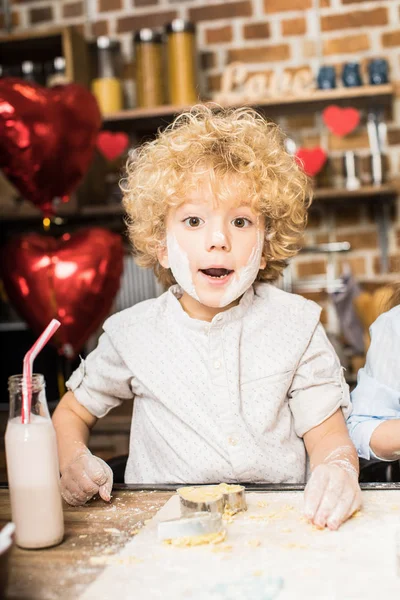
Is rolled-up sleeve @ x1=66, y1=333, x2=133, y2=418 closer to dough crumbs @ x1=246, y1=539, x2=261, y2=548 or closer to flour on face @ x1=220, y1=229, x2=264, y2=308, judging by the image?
flour on face @ x1=220, y1=229, x2=264, y2=308

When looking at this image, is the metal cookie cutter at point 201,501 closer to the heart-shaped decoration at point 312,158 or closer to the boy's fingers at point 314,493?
the boy's fingers at point 314,493

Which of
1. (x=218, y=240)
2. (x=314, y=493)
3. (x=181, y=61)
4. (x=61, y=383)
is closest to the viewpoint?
(x=314, y=493)

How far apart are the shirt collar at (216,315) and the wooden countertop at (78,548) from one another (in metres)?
0.33

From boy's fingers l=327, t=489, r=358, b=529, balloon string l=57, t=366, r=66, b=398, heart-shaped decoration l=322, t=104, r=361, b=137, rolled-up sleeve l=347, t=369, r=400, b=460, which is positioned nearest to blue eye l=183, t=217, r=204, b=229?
rolled-up sleeve l=347, t=369, r=400, b=460

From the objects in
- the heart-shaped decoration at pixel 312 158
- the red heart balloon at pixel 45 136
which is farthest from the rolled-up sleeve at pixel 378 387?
the heart-shaped decoration at pixel 312 158

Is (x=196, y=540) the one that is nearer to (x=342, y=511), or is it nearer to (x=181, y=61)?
(x=342, y=511)

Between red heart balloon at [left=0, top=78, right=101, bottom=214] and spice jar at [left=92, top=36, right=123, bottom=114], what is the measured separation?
63 cm

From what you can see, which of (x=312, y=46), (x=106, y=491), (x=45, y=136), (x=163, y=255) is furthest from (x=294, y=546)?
(x=312, y=46)

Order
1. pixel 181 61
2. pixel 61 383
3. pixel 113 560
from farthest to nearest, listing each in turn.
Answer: pixel 181 61 < pixel 61 383 < pixel 113 560

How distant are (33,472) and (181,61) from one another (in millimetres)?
2182

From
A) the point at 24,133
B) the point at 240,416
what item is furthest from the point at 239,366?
the point at 24,133

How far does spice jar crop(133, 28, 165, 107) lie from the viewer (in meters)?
2.79

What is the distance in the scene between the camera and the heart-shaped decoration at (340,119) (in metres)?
2.86

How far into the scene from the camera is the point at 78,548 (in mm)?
867
